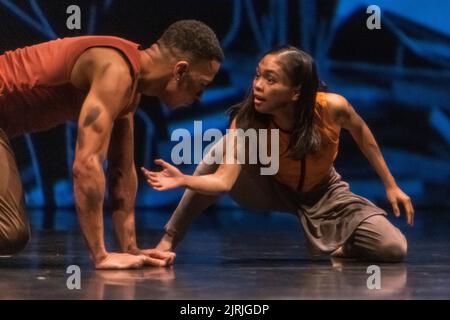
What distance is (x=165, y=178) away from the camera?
98.7 inches

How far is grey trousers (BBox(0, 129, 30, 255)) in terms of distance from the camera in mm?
2779

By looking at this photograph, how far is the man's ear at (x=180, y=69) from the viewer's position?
274cm

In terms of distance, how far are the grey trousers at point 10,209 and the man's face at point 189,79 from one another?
51 cm

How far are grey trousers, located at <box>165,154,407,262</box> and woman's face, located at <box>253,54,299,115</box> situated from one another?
0.27 meters

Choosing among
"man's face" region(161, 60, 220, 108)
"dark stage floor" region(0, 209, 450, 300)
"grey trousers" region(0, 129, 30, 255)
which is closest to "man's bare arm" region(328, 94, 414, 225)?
"dark stage floor" region(0, 209, 450, 300)

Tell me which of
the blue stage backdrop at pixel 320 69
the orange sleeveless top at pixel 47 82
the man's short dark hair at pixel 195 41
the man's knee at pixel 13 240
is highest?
the blue stage backdrop at pixel 320 69

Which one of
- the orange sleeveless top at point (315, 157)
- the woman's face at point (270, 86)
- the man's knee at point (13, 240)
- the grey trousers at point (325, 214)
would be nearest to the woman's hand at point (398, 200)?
the grey trousers at point (325, 214)

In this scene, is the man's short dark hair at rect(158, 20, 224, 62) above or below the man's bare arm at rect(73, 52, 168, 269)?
above

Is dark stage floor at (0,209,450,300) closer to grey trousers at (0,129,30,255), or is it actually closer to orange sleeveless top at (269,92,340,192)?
grey trousers at (0,129,30,255)

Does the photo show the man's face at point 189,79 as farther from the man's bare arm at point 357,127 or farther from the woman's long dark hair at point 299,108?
the man's bare arm at point 357,127

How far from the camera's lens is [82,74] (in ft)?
8.80

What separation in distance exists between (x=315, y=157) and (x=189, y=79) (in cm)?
56

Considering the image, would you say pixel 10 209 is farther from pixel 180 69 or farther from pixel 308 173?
pixel 308 173
